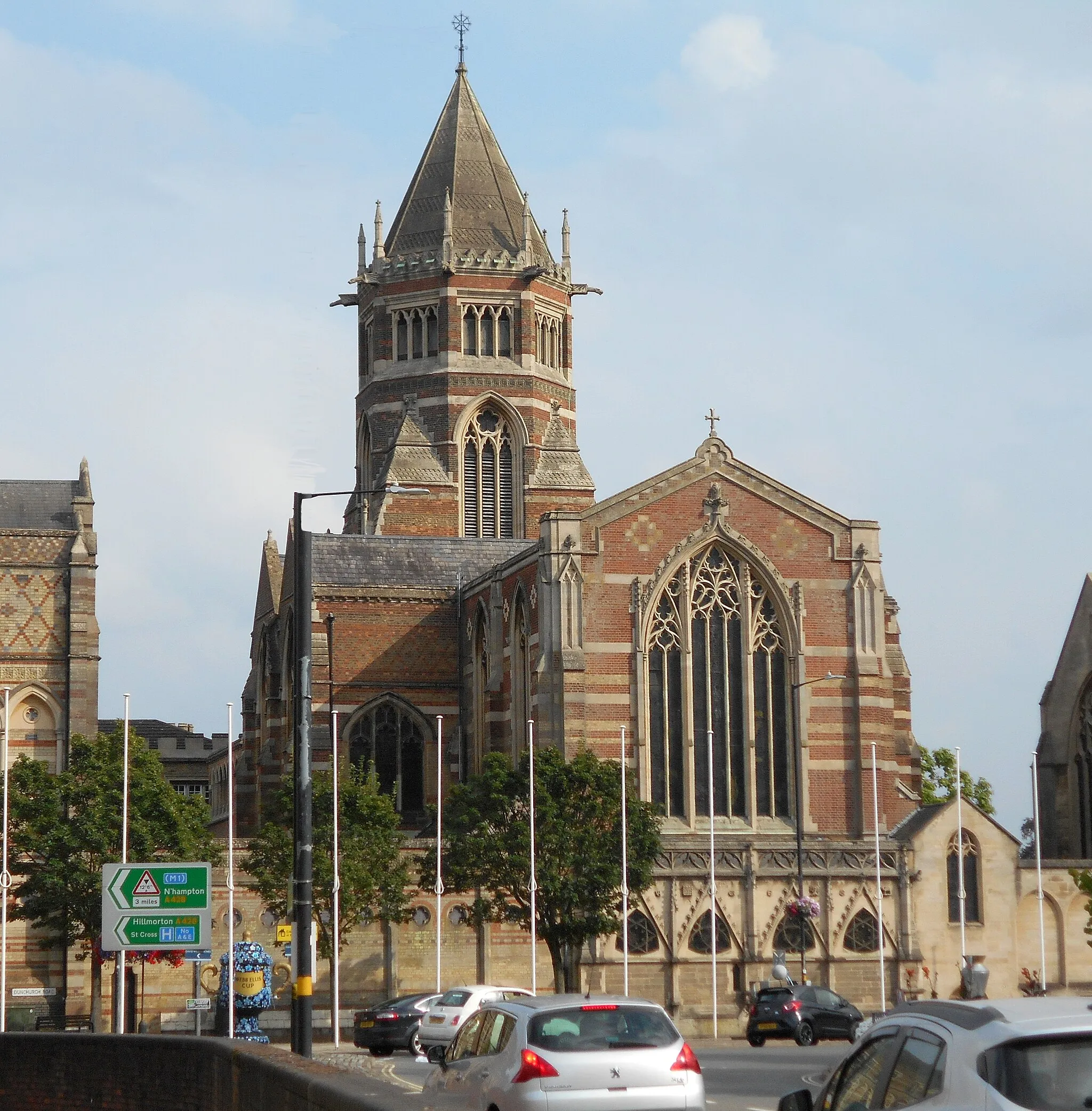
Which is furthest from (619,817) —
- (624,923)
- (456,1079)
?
(456,1079)

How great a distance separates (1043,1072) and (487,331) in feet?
255

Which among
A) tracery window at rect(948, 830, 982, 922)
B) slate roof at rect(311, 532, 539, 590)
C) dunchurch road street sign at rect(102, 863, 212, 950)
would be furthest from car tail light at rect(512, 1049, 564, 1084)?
slate roof at rect(311, 532, 539, 590)

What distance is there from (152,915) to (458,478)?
56.0m

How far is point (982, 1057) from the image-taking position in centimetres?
1097

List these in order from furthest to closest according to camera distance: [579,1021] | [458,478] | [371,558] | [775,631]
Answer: [458,478]
[371,558]
[775,631]
[579,1021]

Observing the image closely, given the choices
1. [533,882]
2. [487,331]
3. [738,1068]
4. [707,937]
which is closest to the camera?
[738,1068]

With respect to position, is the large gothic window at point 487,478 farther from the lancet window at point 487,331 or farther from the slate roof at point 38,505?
the slate roof at point 38,505

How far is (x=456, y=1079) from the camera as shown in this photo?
20250mm

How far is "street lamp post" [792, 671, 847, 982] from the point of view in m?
57.1

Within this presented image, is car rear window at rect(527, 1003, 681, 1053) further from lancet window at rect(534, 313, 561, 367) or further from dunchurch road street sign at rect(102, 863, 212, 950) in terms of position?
lancet window at rect(534, 313, 561, 367)

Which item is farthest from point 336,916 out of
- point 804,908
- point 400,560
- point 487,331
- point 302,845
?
point 487,331

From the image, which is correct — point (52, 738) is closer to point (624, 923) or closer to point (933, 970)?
point (624, 923)

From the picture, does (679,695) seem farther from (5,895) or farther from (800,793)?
(5,895)

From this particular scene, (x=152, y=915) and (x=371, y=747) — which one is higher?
(x=371, y=747)
